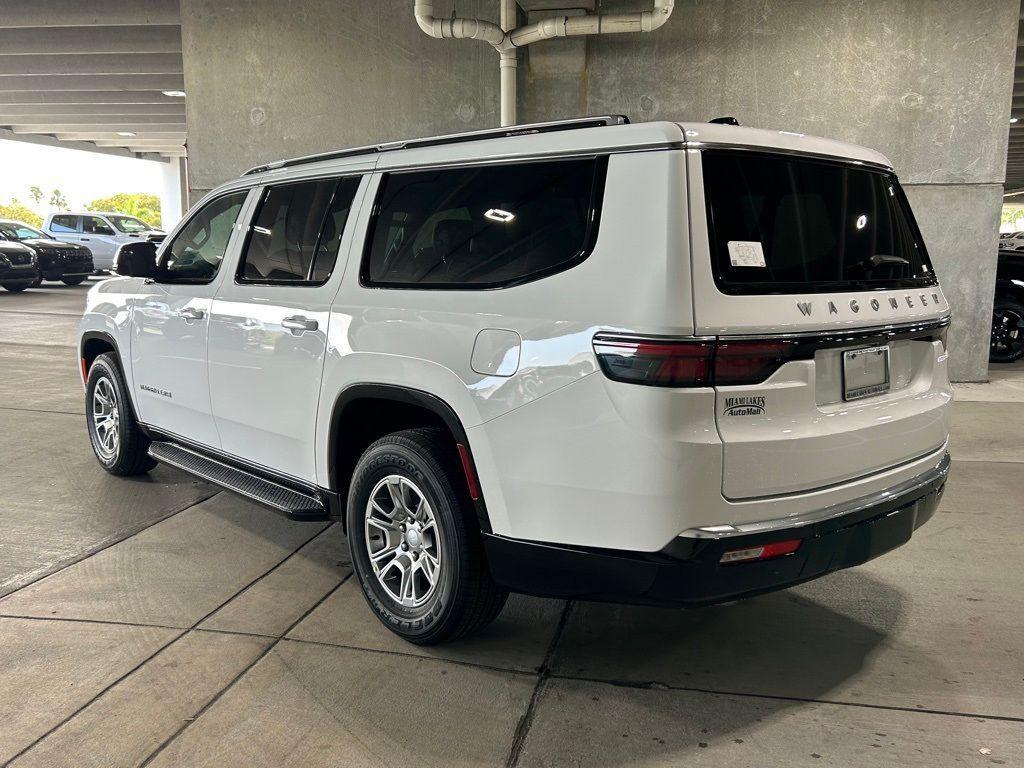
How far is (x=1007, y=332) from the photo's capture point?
11000 mm

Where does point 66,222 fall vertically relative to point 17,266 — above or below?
above

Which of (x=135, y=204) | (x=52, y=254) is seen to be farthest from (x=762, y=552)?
(x=135, y=204)

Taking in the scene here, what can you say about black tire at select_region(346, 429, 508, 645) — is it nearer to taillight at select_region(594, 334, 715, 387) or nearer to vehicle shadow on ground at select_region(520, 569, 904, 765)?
vehicle shadow on ground at select_region(520, 569, 904, 765)

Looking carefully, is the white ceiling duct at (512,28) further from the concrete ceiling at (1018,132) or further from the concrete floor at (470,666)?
the concrete ceiling at (1018,132)

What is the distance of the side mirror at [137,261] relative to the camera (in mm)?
4668

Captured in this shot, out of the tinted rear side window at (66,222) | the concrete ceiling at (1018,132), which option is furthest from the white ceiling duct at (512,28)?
the tinted rear side window at (66,222)

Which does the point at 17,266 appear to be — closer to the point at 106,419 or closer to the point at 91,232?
the point at 91,232

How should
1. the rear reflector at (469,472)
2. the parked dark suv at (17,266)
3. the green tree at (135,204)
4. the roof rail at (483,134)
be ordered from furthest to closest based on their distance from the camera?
the green tree at (135,204)
the parked dark suv at (17,266)
the rear reflector at (469,472)
the roof rail at (483,134)

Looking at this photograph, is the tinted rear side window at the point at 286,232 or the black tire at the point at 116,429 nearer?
the tinted rear side window at the point at 286,232

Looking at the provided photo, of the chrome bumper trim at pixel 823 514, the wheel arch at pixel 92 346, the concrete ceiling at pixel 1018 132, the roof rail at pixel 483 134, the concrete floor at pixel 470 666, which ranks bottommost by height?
the concrete floor at pixel 470 666

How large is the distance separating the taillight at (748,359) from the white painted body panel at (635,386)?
0.04 metres

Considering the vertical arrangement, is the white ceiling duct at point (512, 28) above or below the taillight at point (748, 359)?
above

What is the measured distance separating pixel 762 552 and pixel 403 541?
4.58ft

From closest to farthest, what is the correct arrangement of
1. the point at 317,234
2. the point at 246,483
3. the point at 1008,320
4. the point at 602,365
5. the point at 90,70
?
the point at 602,365, the point at 317,234, the point at 246,483, the point at 1008,320, the point at 90,70
